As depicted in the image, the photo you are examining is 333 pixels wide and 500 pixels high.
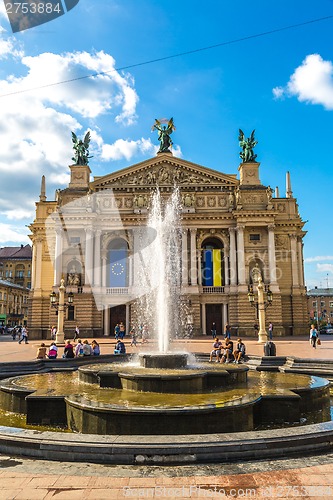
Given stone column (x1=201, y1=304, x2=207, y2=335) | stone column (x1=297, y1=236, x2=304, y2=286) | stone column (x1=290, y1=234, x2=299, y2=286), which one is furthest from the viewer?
stone column (x1=297, y1=236, x2=304, y2=286)

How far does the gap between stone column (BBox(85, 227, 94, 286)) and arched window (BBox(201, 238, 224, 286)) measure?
42.1 ft

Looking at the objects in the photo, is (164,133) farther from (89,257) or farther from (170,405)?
(170,405)

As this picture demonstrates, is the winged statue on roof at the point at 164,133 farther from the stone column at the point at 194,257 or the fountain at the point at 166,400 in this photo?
the fountain at the point at 166,400

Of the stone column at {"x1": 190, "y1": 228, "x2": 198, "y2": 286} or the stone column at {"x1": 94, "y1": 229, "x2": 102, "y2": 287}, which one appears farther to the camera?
the stone column at {"x1": 94, "y1": 229, "x2": 102, "y2": 287}

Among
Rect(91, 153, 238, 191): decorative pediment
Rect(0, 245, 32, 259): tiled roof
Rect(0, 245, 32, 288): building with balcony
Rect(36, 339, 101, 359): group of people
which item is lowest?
Rect(36, 339, 101, 359): group of people

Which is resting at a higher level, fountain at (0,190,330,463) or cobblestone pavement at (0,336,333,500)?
fountain at (0,190,330,463)

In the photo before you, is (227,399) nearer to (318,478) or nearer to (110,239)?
(318,478)

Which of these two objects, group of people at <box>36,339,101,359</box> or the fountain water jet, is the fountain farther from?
the fountain water jet

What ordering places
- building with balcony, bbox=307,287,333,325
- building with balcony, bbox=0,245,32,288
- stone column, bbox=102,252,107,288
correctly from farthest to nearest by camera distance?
building with balcony, bbox=307,287,333,325, building with balcony, bbox=0,245,32,288, stone column, bbox=102,252,107,288

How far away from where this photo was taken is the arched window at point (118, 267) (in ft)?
169

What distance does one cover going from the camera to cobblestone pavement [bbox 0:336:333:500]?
582 cm

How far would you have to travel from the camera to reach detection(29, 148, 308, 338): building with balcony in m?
49.7

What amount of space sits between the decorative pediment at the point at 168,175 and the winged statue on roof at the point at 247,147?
10.9ft

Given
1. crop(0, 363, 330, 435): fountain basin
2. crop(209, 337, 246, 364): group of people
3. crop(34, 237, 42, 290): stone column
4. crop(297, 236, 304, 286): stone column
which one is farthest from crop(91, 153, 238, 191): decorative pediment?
crop(0, 363, 330, 435): fountain basin
